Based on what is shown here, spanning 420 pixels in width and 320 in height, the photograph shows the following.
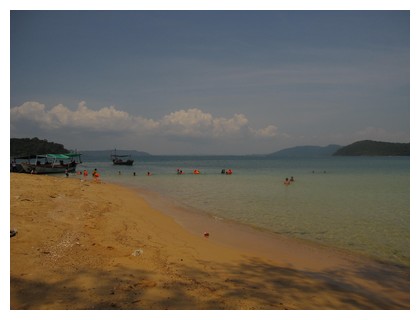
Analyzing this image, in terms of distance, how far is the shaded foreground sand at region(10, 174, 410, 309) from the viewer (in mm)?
4977

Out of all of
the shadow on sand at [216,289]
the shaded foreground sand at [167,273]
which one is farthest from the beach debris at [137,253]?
the shadow on sand at [216,289]

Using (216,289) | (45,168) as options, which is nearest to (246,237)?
(216,289)

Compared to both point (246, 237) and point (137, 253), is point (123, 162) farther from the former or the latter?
point (137, 253)

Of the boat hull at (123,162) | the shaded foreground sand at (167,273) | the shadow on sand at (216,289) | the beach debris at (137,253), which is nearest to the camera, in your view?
the shadow on sand at (216,289)

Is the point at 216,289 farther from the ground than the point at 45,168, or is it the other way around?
the point at 45,168

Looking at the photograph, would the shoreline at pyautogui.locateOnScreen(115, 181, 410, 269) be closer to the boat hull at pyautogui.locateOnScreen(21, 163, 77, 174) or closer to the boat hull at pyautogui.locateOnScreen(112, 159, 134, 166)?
the boat hull at pyautogui.locateOnScreen(21, 163, 77, 174)

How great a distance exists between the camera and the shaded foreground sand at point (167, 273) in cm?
498

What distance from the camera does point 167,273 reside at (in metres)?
6.30

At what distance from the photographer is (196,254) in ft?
27.3

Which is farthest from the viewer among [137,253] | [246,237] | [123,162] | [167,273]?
[123,162]

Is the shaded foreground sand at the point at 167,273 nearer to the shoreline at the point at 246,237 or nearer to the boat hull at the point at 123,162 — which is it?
the shoreline at the point at 246,237

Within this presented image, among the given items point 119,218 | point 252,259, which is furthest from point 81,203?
point 252,259

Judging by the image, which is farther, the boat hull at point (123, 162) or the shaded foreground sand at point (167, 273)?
the boat hull at point (123, 162)
